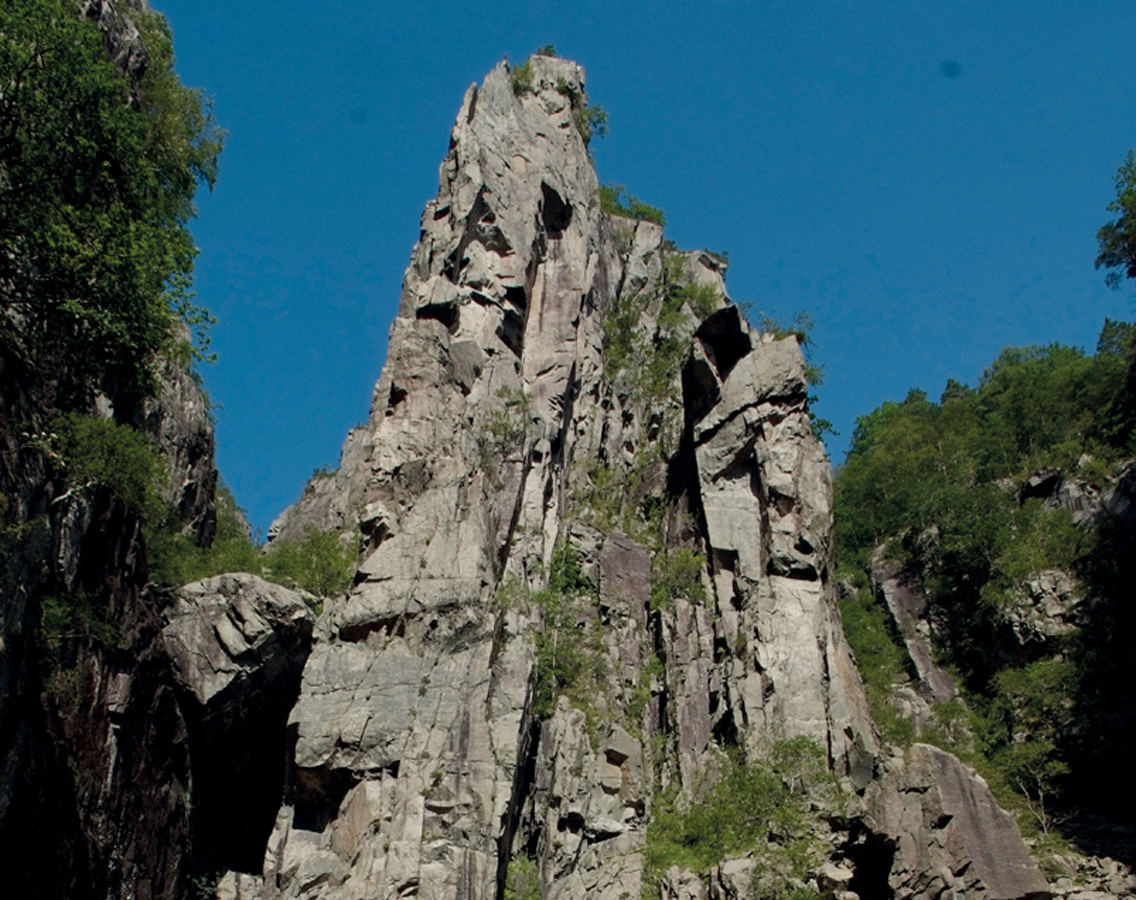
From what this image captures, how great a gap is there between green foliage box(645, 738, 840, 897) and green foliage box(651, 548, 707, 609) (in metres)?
5.54

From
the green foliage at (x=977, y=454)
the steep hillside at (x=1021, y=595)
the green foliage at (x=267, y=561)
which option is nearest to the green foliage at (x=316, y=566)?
the green foliage at (x=267, y=561)

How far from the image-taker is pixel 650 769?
2836 centimetres

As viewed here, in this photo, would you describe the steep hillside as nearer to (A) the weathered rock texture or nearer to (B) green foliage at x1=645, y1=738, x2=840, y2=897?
(B) green foliage at x1=645, y1=738, x2=840, y2=897

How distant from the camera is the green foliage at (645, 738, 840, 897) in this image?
81.4 ft

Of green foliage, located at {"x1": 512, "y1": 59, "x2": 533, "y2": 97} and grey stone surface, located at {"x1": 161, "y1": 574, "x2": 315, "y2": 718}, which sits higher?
green foliage, located at {"x1": 512, "y1": 59, "x2": 533, "y2": 97}

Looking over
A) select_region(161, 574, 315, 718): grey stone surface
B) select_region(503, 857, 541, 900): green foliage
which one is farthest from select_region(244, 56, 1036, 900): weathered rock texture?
select_region(161, 574, 315, 718): grey stone surface

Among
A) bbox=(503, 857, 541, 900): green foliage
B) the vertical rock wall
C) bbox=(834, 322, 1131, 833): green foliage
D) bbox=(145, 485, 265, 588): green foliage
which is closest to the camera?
the vertical rock wall

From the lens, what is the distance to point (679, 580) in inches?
1271

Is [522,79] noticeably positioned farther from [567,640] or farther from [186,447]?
[567,640]

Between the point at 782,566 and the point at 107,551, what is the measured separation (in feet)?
52.9

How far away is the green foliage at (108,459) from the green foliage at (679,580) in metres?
13.1

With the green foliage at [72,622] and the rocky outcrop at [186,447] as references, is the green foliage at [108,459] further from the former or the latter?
the rocky outcrop at [186,447]

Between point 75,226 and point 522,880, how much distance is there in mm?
16111

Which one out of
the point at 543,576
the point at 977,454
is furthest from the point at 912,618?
the point at 543,576
